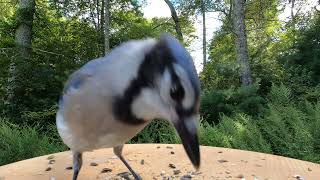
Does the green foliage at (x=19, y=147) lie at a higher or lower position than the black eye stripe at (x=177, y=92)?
lower

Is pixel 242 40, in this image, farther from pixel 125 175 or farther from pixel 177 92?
pixel 177 92

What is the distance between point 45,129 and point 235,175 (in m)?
3.91

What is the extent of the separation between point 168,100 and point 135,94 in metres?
0.10

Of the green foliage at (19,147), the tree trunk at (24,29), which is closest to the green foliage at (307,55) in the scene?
the tree trunk at (24,29)

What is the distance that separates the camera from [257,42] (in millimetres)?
12547

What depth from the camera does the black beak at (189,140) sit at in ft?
3.26

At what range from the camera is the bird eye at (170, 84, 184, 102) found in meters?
0.94

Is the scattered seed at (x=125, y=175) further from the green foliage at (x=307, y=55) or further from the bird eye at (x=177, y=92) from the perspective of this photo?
the green foliage at (x=307, y=55)

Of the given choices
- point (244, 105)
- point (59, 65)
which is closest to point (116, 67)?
point (244, 105)

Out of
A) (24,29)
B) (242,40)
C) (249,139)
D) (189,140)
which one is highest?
(24,29)

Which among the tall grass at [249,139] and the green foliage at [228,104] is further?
the green foliage at [228,104]

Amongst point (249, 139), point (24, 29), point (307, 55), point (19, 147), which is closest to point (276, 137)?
point (249, 139)

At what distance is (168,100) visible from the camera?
976 mm

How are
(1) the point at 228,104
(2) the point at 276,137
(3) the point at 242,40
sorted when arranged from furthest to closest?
(3) the point at 242,40, (1) the point at 228,104, (2) the point at 276,137
